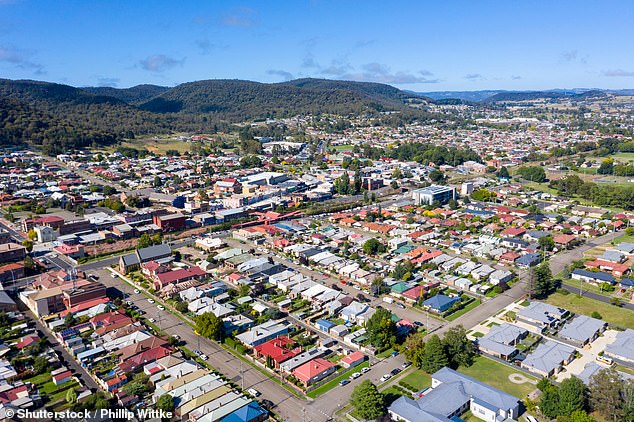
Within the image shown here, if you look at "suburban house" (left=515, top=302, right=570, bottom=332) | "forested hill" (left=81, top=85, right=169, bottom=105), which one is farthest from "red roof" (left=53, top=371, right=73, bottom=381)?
"forested hill" (left=81, top=85, right=169, bottom=105)

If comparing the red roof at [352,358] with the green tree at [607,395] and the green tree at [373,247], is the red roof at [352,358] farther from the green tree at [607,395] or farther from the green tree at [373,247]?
the green tree at [373,247]

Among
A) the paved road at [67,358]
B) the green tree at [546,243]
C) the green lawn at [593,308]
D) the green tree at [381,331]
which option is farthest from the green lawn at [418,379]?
the green tree at [546,243]

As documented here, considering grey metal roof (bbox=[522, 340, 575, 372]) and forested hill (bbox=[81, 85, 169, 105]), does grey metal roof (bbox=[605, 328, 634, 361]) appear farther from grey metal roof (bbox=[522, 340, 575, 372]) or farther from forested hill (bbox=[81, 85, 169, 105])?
forested hill (bbox=[81, 85, 169, 105])

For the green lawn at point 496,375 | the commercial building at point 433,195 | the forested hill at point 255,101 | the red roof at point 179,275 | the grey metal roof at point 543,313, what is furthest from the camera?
the forested hill at point 255,101

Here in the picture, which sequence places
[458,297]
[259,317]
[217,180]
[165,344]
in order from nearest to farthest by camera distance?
1. [165,344]
2. [259,317]
3. [458,297]
4. [217,180]

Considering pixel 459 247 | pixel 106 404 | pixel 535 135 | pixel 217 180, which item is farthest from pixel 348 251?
pixel 535 135

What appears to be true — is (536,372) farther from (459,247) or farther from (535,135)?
(535,135)

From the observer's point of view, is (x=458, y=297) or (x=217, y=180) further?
(x=217, y=180)
